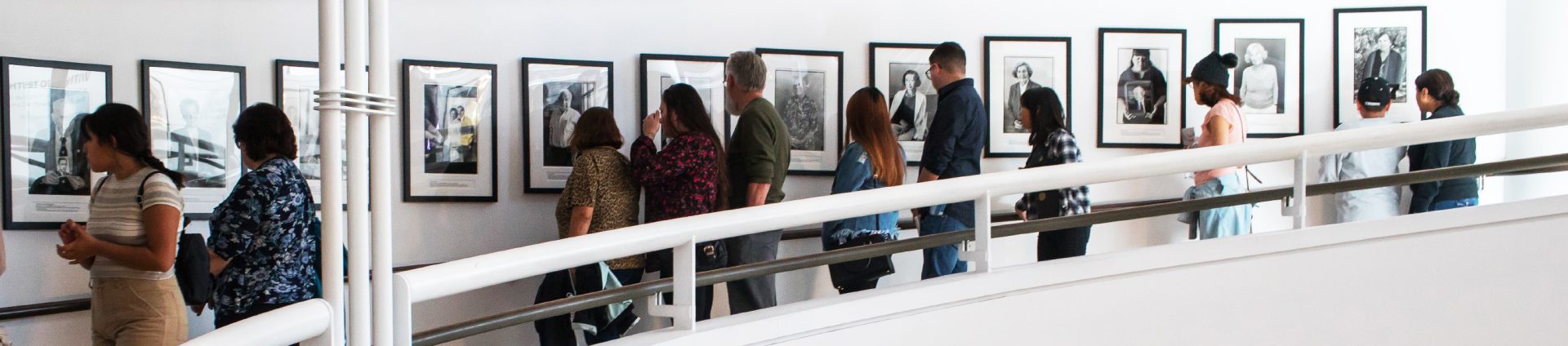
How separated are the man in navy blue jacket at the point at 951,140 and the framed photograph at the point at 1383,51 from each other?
2297 mm

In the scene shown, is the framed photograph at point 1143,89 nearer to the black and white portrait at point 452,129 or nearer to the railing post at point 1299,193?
the railing post at point 1299,193

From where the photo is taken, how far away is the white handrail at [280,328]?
60.1 inches

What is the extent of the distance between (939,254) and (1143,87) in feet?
6.05

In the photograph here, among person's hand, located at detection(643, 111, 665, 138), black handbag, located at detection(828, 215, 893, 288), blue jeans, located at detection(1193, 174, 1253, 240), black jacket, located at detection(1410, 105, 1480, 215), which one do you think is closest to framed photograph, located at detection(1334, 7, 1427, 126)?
black jacket, located at detection(1410, 105, 1480, 215)

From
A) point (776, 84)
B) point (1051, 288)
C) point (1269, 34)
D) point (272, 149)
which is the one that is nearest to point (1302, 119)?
point (1269, 34)

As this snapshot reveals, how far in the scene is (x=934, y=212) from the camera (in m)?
4.97

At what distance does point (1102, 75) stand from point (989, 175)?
130 inches

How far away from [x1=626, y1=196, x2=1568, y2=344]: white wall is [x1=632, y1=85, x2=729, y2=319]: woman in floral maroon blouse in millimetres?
1911

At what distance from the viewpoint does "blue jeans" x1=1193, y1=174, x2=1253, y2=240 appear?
5414 mm

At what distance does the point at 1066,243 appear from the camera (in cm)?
497

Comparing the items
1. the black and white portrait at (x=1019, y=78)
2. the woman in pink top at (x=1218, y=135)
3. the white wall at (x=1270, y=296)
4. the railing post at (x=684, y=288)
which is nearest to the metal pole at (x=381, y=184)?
the railing post at (x=684, y=288)

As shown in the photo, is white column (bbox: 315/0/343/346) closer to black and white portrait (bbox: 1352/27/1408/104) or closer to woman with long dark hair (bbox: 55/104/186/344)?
woman with long dark hair (bbox: 55/104/186/344)

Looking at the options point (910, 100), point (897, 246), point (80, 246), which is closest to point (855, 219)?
point (910, 100)

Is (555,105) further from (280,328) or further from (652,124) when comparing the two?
(280,328)
